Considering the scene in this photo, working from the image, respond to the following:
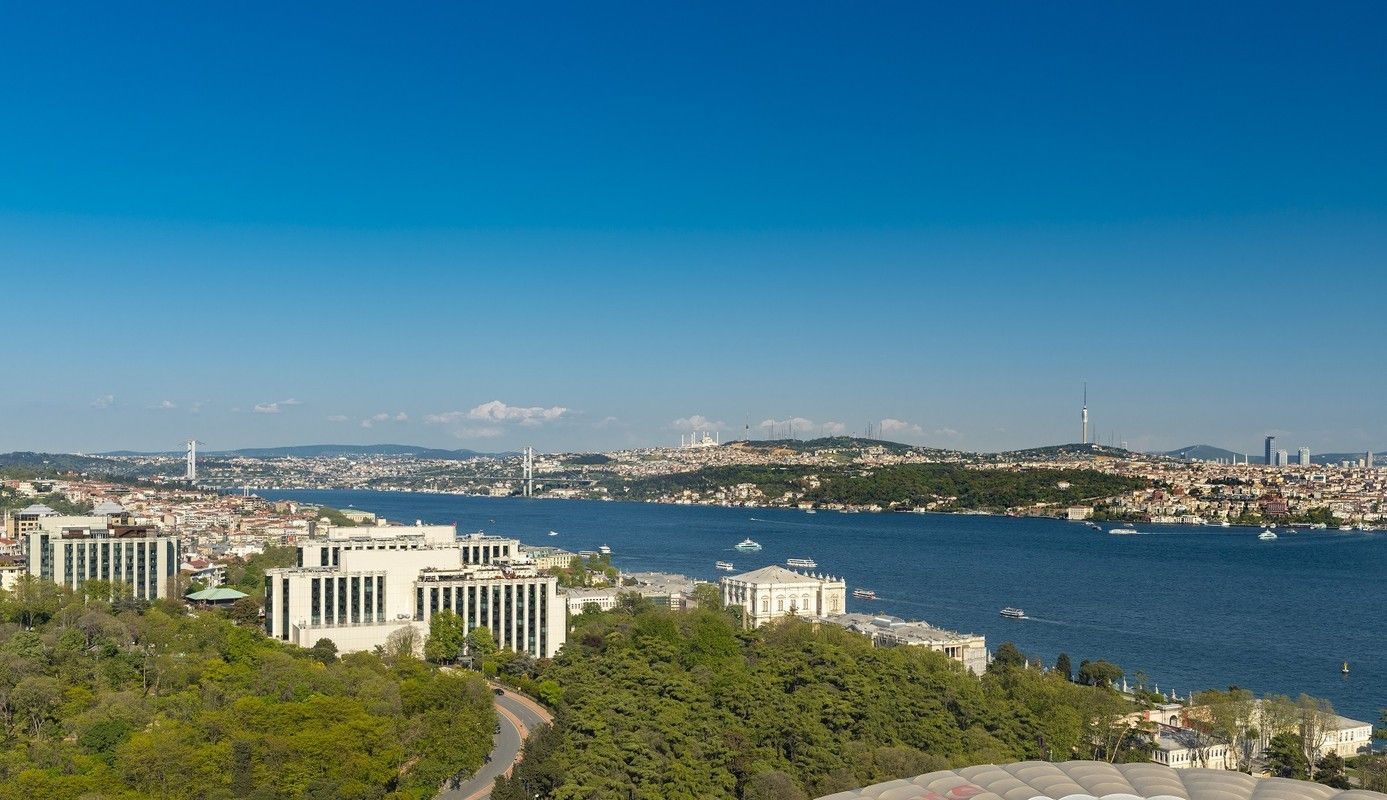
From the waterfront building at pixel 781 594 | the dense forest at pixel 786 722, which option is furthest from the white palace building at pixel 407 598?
the waterfront building at pixel 781 594

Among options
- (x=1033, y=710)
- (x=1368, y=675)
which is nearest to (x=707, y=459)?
(x=1368, y=675)

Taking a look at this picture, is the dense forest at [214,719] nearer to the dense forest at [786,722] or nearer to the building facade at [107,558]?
the dense forest at [786,722]

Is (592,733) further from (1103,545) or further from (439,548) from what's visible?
(1103,545)

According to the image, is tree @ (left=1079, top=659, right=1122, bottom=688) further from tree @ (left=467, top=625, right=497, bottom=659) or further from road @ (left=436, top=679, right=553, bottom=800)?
tree @ (left=467, top=625, right=497, bottom=659)

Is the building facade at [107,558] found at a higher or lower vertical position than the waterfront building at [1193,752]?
higher

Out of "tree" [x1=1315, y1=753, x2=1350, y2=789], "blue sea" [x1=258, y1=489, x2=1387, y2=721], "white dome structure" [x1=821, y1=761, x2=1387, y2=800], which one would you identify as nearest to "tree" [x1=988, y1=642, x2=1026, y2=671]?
"blue sea" [x1=258, y1=489, x2=1387, y2=721]

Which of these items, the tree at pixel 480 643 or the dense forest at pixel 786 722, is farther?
the tree at pixel 480 643
